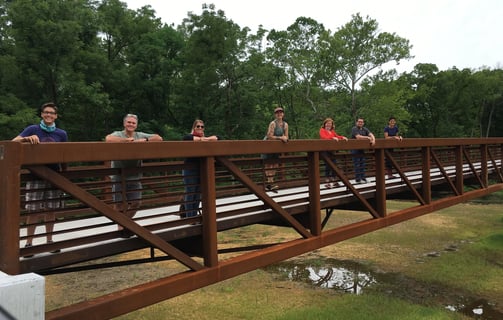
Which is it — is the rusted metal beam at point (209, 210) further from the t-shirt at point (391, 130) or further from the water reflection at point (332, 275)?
the t-shirt at point (391, 130)

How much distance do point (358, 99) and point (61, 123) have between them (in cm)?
2323

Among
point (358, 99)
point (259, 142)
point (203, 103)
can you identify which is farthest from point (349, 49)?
point (259, 142)

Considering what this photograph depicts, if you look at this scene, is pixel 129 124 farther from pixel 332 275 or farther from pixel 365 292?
pixel 332 275

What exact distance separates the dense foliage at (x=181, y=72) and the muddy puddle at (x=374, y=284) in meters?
15.2

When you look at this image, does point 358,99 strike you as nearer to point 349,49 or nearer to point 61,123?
point 349,49

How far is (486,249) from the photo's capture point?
13047 millimetres

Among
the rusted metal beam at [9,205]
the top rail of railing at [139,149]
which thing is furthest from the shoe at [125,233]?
the rusted metal beam at [9,205]

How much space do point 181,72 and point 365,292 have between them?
24.1m

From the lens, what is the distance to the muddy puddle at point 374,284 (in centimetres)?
849

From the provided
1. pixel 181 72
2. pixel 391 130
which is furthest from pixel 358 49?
pixel 391 130

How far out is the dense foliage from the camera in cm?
2166

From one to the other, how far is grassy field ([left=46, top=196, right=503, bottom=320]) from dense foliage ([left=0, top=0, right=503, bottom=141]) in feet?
42.1

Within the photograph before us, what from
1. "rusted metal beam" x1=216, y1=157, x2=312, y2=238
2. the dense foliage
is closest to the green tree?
the dense foliage

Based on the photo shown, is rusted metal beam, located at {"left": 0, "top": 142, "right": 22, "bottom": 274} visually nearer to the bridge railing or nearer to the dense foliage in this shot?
the bridge railing
